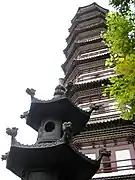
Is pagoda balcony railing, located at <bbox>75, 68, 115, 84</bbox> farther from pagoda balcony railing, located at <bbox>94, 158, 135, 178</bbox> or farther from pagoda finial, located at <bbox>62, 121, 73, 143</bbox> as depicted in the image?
pagoda finial, located at <bbox>62, 121, 73, 143</bbox>

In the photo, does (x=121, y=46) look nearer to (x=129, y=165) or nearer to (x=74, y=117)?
(x=74, y=117)

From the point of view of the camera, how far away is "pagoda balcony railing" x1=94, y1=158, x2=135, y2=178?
14.0 metres

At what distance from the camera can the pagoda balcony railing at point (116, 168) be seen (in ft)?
45.9

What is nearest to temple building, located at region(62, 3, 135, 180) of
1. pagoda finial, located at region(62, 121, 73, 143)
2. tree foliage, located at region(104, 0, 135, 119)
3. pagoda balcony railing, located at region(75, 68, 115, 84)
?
pagoda balcony railing, located at region(75, 68, 115, 84)

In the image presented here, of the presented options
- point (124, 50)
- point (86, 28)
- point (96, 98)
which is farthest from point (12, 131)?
point (86, 28)

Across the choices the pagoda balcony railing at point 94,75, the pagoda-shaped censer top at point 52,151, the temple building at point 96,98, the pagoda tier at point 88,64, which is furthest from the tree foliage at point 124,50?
the pagoda tier at point 88,64

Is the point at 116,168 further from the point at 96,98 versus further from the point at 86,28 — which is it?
the point at 86,28

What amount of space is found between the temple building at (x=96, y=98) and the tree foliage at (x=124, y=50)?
4.80m

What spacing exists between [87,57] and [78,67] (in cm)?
100

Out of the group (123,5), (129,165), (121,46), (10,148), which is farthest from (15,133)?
(129,165)

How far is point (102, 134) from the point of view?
15.9 metres

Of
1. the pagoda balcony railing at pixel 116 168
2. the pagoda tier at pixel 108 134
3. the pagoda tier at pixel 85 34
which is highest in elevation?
the pagoda tier at pixel 85 34

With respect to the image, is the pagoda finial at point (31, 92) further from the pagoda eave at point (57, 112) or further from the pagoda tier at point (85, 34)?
the pagoda tier at point (85, 34)

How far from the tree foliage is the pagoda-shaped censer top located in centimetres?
115
